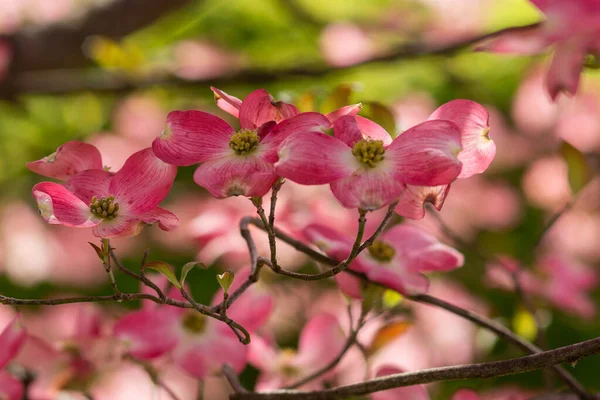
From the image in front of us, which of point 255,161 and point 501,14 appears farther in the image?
point 501,14

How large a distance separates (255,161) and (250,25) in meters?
1.61

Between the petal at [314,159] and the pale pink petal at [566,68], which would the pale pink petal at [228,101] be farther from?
the pale pink petal at [566,68]

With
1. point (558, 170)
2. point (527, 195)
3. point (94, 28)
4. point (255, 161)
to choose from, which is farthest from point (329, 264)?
point (527, 195)

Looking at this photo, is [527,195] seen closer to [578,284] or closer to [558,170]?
[558,170]

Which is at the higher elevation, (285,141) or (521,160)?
(285,141)

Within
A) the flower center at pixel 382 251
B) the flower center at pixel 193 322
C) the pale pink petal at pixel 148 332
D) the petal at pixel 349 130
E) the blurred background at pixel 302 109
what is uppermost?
the petal at pixel 349 130

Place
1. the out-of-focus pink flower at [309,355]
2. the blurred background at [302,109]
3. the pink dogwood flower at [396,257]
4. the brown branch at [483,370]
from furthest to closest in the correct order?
1. the blurred background at [302,109]
2. the out-of-focus pink flower at [309,355]
3. the pink dogwood flower at [396,257]
4. the brown branch at [483,370]

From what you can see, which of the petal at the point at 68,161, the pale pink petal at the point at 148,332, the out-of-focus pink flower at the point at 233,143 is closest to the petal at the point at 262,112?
the out-of-focus pink flower at the point at 233,143

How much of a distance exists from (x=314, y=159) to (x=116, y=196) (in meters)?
0.13

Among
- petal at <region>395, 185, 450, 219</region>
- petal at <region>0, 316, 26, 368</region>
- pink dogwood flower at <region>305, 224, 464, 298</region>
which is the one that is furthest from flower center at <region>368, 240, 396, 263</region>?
petal at <region>0, 316, 26, 368</region>

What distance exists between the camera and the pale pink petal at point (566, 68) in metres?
0.38

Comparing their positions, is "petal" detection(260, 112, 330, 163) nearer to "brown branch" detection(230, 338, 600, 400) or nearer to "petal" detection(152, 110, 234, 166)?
"petal" detection(152, 110, 234, 166)

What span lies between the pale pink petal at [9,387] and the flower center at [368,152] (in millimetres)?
346

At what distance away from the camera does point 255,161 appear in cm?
38
